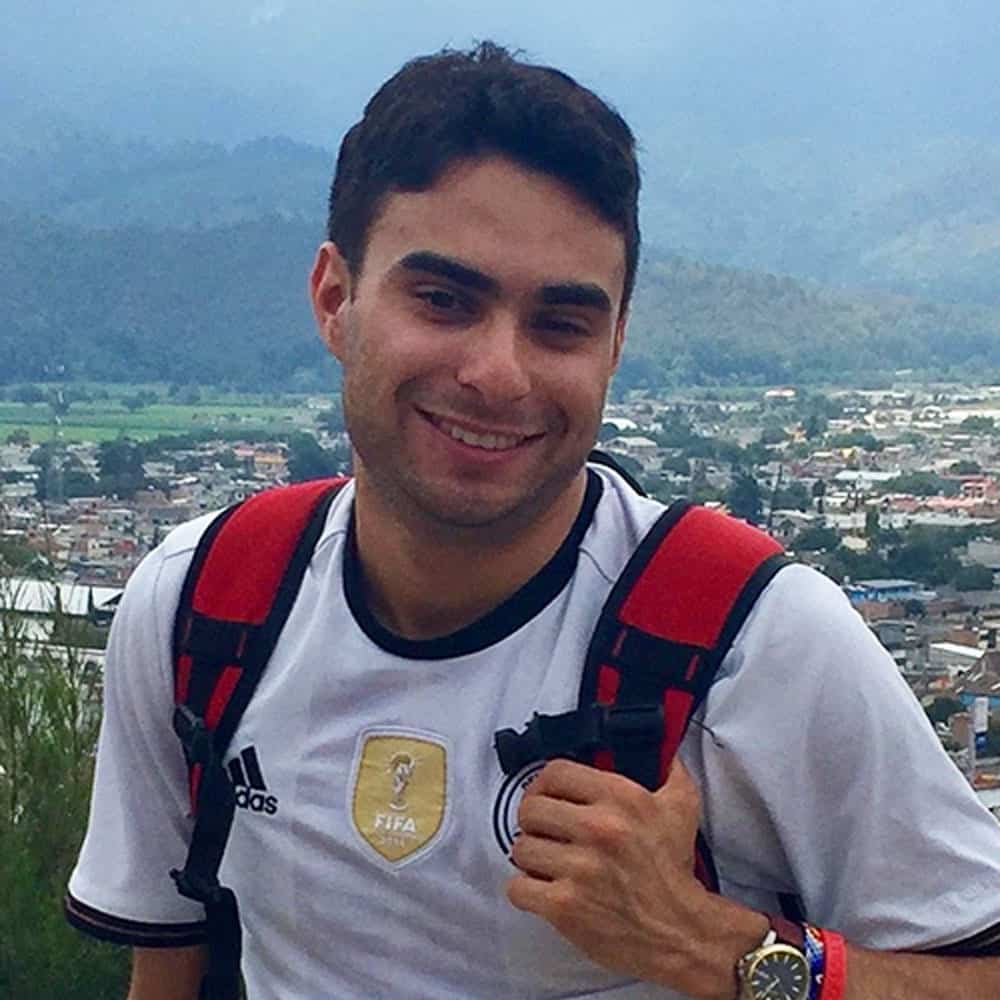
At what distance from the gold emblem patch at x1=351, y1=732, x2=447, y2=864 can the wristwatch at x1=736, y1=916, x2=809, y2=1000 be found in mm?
251

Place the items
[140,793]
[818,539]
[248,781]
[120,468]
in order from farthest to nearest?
[120,468] → [818,539] → [140,793] → [248,781]

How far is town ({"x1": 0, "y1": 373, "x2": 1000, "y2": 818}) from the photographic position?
331cm

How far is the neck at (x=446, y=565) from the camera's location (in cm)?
132

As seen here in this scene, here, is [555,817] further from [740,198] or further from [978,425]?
[740,198]

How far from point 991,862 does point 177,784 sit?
2.26ft

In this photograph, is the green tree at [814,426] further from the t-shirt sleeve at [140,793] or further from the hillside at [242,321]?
the t-shirt sleeve at [140,793]

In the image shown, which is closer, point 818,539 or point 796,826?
point 796,826

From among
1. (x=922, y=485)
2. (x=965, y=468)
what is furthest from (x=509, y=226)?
(x=965, y=468)

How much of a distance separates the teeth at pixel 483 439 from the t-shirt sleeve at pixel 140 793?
0.30 meters

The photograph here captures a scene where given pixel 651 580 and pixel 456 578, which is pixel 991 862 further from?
pixel 456 578

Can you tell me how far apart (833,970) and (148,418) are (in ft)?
27.3

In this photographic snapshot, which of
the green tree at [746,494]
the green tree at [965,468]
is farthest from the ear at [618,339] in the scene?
the green tree at [965,468]

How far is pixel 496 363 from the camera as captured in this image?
1.25 meters

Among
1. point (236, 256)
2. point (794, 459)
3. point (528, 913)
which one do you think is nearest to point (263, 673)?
point (528, 913)
